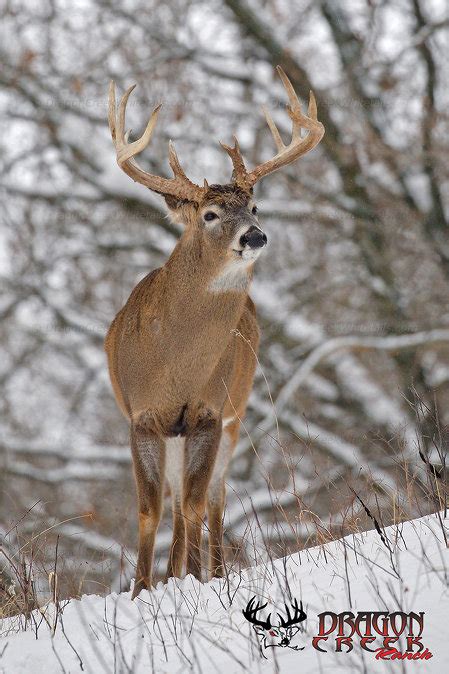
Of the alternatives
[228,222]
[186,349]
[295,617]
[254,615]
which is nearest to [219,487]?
[186,349]

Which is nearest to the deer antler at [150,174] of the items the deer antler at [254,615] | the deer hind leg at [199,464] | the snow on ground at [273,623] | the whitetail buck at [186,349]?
the whitetail buck at [186,349]

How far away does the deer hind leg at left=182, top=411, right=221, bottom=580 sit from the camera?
20.1ft

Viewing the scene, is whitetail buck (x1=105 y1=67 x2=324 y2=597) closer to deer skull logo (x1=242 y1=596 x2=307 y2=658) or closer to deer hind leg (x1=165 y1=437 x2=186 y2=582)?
deer hind leg (x1=165 y1=437 x2=186 y2=582)

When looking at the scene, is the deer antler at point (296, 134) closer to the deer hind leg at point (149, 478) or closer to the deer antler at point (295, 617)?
the deer hind leg at point (149, 478)

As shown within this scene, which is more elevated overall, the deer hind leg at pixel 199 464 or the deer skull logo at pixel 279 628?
the deer hind leg at pixel 199 464

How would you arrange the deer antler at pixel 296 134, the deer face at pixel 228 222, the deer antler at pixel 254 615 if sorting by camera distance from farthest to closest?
the deer antler at pixel 296 134
the deer face at pixel 228 222
the deer antler at pixel 254 615

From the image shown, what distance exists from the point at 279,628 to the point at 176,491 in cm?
299

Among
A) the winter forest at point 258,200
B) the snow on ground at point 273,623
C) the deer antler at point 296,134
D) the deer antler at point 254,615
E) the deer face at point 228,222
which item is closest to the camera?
the snow on ground at point 273,623

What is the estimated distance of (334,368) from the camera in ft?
53.9

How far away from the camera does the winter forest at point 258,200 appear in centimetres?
1527

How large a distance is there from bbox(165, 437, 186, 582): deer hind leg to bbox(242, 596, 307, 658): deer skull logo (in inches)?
103

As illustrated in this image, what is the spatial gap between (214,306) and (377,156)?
377 inches

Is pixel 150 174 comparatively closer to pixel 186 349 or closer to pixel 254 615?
pixel 186 349

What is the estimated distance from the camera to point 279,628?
11.7 ft
